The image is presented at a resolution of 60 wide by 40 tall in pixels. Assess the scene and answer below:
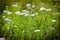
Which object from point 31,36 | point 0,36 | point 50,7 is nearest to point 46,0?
point 50,7

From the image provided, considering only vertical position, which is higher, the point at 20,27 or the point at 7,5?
the point at 7,5

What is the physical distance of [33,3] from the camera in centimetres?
289

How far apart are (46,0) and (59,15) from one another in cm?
26

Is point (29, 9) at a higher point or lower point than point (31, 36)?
higher

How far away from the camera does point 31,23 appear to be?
2.79m

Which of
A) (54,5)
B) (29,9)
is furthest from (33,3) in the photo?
(54,5)

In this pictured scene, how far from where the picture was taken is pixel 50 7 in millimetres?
2848

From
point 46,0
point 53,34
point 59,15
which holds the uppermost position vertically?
point 46,0

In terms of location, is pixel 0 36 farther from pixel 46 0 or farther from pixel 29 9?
pixel 46 0

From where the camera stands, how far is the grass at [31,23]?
2777 millimetres

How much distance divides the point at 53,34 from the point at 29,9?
0.45 m

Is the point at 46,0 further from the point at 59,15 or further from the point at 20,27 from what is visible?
the point at 20,27

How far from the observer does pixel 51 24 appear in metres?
2.78

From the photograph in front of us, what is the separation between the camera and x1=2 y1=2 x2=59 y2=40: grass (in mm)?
2777
